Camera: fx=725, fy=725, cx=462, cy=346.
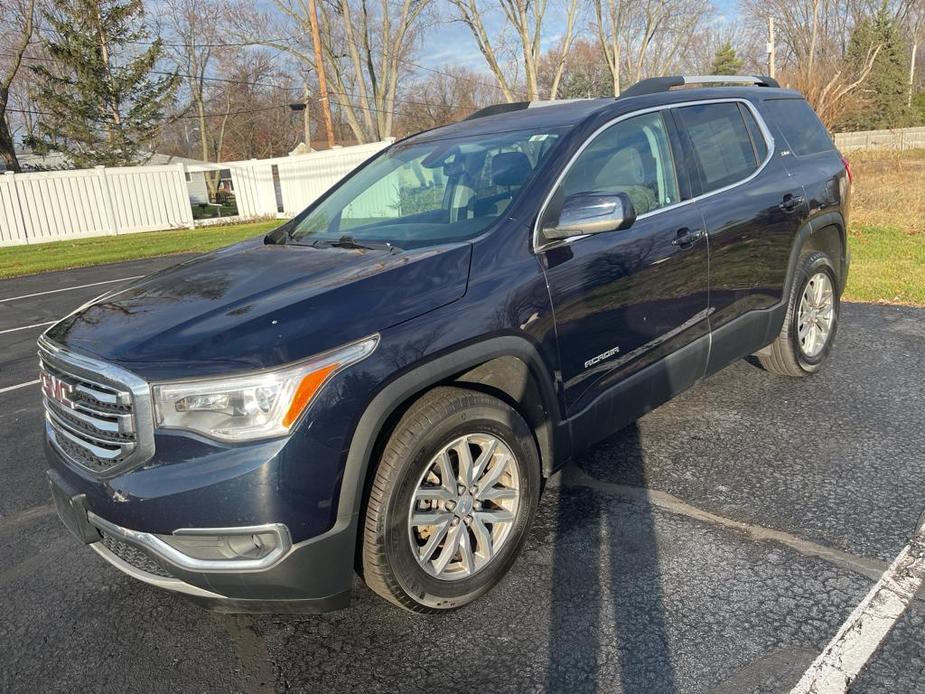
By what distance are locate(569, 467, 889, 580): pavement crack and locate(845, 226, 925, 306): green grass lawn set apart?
473 centimetres

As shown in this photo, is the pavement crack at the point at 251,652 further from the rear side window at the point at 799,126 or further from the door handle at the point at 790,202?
the rear side window at the point at 799,126

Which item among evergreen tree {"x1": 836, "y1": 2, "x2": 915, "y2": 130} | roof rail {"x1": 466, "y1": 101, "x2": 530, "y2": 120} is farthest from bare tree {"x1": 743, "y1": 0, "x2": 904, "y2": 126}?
roof rail {"x1": 466, "y1": 101, "x2": 530, "y2": 120}

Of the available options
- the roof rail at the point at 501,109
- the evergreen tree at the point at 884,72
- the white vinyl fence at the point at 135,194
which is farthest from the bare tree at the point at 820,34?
the roof rail at the point at 501,109

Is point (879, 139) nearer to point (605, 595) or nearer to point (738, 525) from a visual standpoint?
point (738, 525)

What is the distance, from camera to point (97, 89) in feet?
103

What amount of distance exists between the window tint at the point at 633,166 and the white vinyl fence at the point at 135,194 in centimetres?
1509

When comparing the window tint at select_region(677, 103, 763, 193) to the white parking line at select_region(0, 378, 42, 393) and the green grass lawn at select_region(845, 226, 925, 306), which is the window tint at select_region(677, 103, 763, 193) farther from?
the white parking line at select_region(0, 378, 42, 393)

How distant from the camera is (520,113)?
3910 millimetres

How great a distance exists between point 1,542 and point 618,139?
3.61 metres

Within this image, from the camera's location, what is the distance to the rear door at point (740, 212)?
387cm

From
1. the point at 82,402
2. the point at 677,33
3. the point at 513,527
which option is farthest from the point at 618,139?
the point at 677,33

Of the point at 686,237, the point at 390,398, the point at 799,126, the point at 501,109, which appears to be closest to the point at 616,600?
the point at 390,398

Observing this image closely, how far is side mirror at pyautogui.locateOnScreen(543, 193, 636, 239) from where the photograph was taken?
2.95 metres

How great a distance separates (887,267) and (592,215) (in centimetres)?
689
